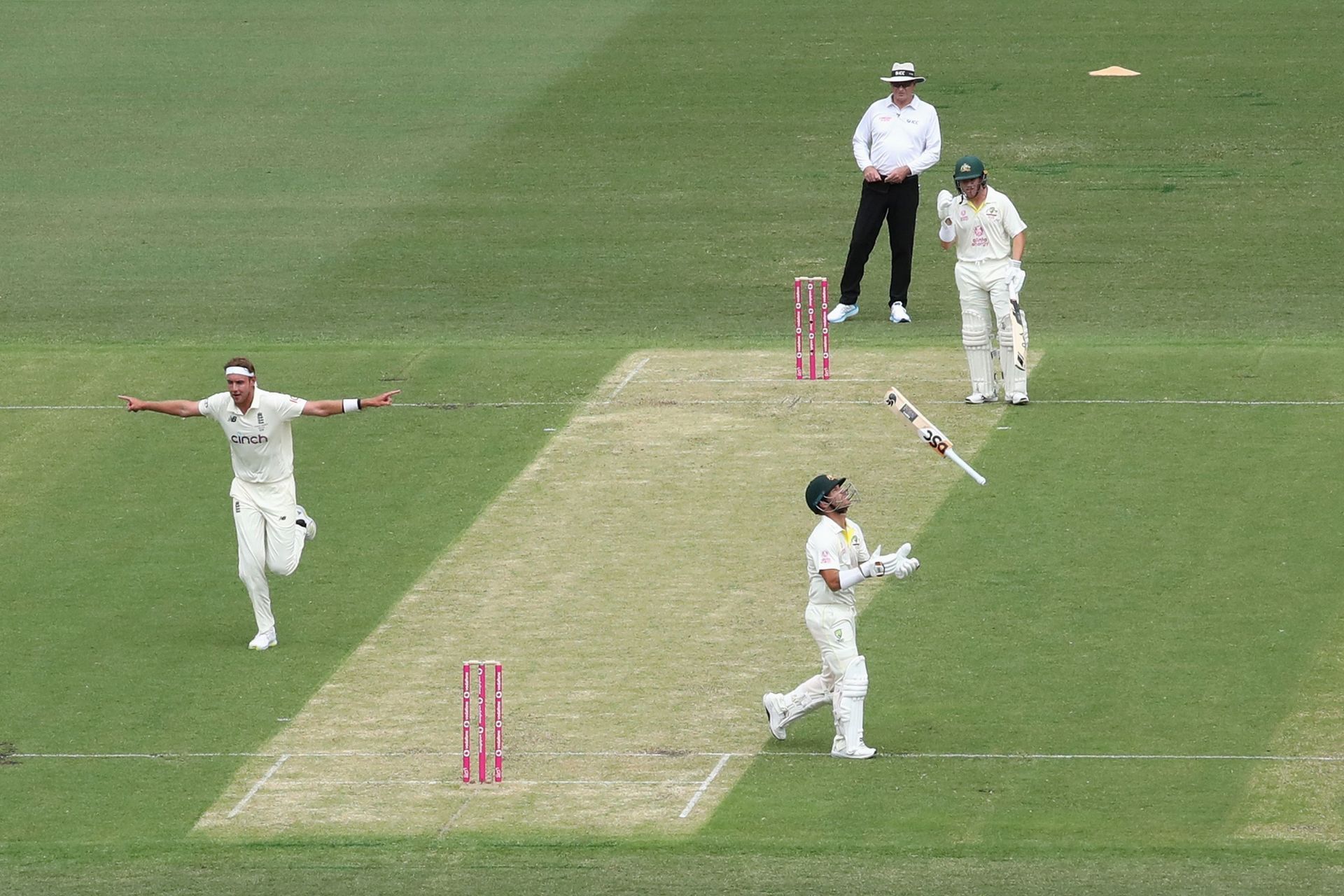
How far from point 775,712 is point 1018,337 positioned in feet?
22.9

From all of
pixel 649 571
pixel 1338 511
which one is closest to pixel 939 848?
pixel 649 571

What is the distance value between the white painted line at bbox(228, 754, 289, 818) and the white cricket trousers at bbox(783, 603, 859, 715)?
11.2 ft

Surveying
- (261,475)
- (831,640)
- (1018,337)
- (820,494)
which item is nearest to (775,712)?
(831,640)

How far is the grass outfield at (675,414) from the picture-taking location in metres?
14.4

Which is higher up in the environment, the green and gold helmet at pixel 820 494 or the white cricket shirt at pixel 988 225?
the white cricket shirt at pixel 988 225

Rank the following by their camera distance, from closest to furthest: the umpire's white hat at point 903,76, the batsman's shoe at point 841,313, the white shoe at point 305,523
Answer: the white shoe at point 305,523 < the umpire's white hat at point 903,76 < the batsman's shoe at point 841,313

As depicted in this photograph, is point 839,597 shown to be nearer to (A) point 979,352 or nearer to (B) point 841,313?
(A) point 979,352

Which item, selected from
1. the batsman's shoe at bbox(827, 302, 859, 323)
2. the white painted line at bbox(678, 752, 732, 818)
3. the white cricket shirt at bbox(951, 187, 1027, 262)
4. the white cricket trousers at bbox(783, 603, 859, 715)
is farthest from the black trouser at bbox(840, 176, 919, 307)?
the white painted line at bbox(678, 752, 732, 818)

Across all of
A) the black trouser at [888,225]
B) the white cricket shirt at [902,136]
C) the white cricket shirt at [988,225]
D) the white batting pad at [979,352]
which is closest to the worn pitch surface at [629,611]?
the white batting pad at [979,352]

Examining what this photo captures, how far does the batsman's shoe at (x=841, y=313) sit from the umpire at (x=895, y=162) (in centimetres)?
1

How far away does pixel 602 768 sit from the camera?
1519cm

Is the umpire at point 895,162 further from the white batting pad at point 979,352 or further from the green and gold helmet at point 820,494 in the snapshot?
the green and gold helmet at point 820,494

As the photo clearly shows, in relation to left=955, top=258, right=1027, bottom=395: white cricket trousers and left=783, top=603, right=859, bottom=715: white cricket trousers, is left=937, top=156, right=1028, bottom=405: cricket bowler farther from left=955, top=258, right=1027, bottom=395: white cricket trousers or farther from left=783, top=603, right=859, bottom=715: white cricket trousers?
left=783, top=603, right=859, bottom=715: white cricket trousers

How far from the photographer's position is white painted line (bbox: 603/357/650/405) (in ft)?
74.0
